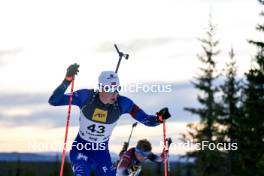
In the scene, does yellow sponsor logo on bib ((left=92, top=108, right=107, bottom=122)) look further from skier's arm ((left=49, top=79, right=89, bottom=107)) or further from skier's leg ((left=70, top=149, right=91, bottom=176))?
skier's leg ((left=70, top=149, right=91, bottom=176))

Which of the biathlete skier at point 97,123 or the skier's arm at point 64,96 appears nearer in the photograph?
the skier's arm at point 64,96

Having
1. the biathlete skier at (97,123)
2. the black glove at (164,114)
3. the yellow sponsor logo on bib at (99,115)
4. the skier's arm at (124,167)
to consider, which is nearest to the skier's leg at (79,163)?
the biathlete skier at (97,123)

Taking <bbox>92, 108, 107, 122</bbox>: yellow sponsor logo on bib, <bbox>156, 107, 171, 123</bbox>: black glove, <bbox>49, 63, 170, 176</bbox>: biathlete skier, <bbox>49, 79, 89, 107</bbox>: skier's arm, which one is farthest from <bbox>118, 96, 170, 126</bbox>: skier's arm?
<bbox>49, 79, 89, 107</bbox>: skier's arm

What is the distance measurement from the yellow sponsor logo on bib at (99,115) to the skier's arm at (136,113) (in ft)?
1.34

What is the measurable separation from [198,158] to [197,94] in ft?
18.2

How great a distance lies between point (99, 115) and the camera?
10.9 metres

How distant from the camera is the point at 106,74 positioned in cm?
1091

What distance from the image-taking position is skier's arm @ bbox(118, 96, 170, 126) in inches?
440

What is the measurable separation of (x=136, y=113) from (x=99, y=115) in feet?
2.51

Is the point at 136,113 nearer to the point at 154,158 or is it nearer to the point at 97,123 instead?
the point at 97,123

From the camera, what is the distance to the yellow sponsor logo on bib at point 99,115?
10.9 meters

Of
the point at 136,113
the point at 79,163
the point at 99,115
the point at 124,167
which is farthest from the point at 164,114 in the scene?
the point at 124,167

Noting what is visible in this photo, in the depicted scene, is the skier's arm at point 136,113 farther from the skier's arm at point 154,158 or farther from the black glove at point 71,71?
the skier's arm at point 154,158

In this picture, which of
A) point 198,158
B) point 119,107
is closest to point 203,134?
point 198,158
